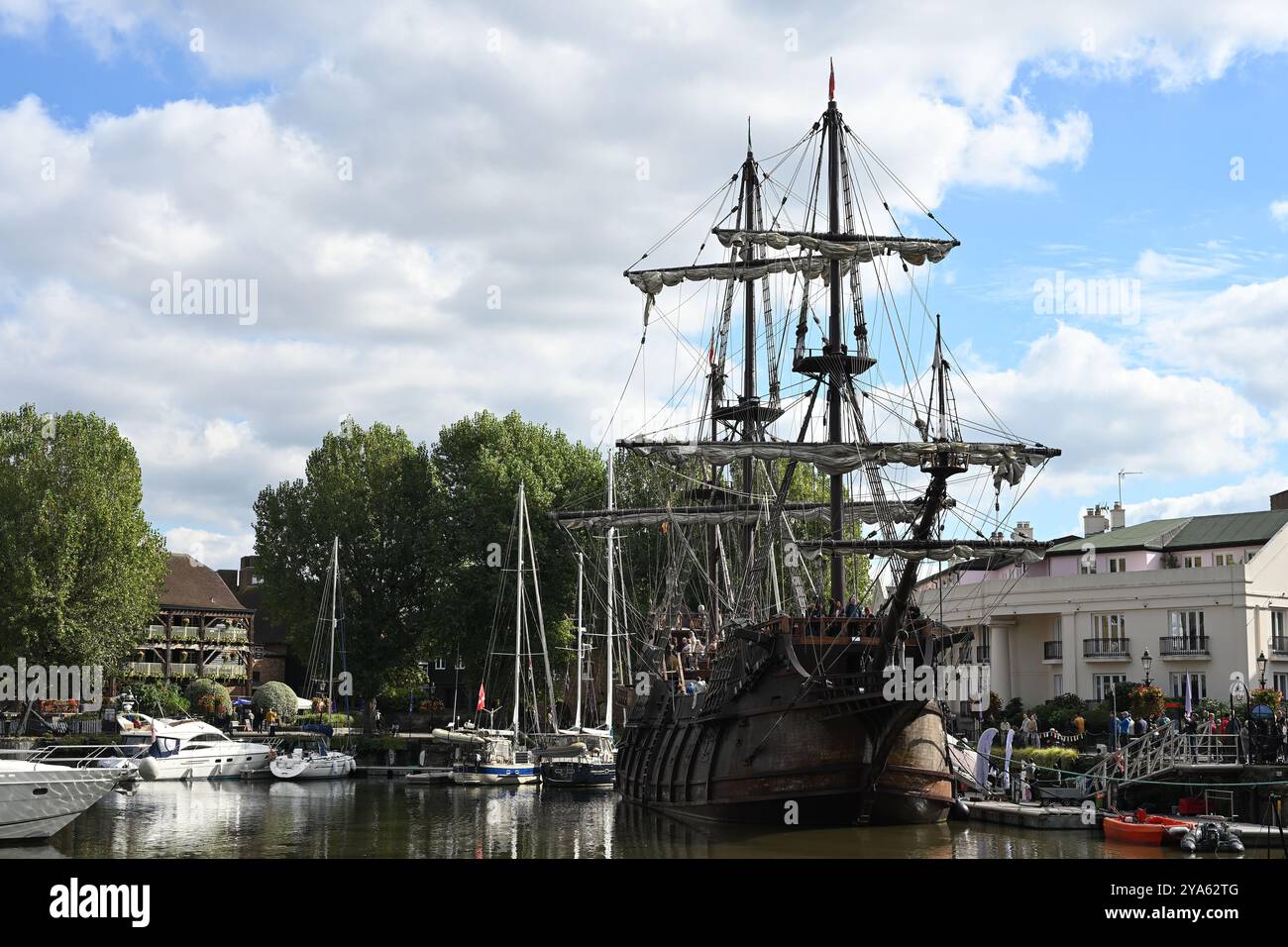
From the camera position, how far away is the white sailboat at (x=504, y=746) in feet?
193

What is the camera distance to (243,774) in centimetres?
6141

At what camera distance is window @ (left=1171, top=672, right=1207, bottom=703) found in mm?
52194

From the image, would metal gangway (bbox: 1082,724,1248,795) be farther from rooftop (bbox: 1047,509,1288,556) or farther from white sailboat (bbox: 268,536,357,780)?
white sailboat (bbox: 268,536,357,780)

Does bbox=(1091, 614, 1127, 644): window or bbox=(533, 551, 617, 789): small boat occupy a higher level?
bbox=(1091, 614, 1127, 644): window

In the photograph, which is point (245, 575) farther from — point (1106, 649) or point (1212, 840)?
point (1212, 840)

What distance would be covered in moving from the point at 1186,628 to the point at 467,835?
31141 mm

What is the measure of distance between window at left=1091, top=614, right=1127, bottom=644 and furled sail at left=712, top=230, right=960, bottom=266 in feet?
63.2

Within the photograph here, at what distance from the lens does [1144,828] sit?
29969 millimetres

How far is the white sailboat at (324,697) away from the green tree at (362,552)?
4.03ft

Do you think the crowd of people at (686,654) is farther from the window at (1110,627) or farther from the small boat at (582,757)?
the window at (1110,627)

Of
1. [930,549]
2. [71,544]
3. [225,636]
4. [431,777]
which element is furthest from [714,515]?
[225,636]

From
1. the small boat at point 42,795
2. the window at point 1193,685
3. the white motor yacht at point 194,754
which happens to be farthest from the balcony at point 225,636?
the window at point 1193,685

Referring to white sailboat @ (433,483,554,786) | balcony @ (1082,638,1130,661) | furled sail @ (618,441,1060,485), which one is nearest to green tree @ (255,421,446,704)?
white sailboat @ (433,483,554,786)
